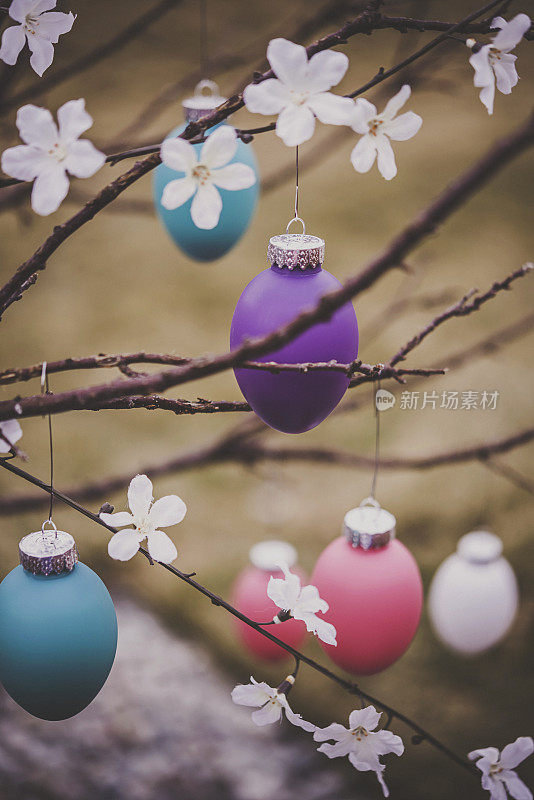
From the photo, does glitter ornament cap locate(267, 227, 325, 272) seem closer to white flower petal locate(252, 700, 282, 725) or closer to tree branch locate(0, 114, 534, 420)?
tree branch locate(0, 114, 534, 420)

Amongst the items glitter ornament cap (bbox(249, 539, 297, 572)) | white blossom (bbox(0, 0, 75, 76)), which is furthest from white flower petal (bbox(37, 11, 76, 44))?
glitter ornament cap (bbox(249, 539, 297, 572))

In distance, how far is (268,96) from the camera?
61 cm

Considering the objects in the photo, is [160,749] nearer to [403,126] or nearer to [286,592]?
[286,592]

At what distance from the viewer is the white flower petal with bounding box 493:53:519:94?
0.72 m

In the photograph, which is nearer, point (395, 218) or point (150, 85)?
point (150, 85)

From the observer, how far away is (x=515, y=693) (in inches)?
85.4

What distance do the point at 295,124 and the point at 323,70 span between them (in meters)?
0.05

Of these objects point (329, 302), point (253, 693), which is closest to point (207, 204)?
point (329, 302)

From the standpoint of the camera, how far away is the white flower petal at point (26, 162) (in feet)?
1.99

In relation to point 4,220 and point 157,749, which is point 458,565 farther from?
point 4,220

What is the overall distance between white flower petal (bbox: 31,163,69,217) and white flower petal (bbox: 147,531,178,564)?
32 cm

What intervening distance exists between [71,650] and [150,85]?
2.16 metres

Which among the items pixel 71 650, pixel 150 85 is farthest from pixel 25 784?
pixel 150 85

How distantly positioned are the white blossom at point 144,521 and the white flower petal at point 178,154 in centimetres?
30
